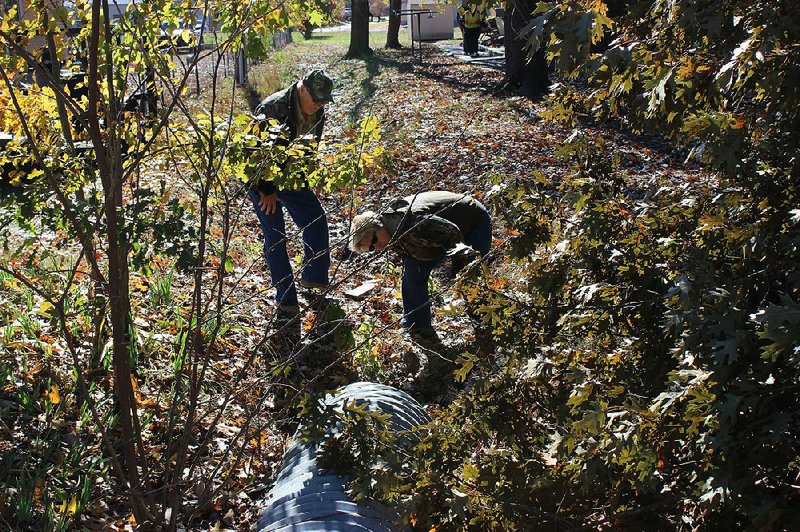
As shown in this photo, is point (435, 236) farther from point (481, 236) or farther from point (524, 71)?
point (524, 71)

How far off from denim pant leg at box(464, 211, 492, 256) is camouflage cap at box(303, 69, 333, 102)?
1.50 m

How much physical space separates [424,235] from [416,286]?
737 mm

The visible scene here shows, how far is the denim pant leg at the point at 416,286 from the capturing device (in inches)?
245

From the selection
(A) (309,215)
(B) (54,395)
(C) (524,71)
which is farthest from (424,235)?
(C) (524,71)

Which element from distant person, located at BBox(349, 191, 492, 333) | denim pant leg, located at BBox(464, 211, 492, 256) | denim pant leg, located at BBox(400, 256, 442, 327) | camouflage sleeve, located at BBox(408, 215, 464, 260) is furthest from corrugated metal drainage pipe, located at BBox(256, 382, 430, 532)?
denim pant leg, located at BBox(464, 211, 492, 256)

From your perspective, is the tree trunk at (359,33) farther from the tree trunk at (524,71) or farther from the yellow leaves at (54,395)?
the yellow leaves at (54,395)

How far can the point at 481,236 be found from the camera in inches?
251

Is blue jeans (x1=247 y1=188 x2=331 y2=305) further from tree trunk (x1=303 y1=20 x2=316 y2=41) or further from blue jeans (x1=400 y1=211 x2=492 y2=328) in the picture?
tree trunk (x1=303 y1=20 x2=316 y2=41)

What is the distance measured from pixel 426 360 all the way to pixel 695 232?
11.6ft

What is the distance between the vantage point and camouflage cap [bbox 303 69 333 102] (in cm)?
618

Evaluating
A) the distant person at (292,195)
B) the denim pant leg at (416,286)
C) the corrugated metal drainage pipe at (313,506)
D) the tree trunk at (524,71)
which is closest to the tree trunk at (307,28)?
the distant person at (292,195)

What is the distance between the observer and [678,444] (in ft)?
8.00

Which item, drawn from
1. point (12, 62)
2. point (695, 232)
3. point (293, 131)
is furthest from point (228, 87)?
point (695, 232)

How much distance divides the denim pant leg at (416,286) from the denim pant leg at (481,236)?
1.18 ft
